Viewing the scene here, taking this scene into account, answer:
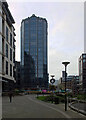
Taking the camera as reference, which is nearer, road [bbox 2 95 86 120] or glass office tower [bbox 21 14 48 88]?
road [bbox 2 95 86 120]

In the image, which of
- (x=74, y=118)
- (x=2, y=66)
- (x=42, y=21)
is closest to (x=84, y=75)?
(x=42, y=21)

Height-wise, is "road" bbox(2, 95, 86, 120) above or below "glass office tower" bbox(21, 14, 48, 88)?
below

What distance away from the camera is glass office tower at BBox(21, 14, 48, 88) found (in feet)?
387

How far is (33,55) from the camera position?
118 metres

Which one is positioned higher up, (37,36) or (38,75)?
(37,36)

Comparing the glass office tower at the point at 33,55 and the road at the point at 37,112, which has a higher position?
the glass office tower at the point at 33,55

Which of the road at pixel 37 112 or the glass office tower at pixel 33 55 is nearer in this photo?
the road at pixel 37 112

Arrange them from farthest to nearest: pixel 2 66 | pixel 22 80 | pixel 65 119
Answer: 1. pixel 22 80
2. pixel 2 66
3. pixel 65 119

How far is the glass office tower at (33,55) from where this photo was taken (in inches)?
4641

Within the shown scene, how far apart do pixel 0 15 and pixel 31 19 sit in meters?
82.4

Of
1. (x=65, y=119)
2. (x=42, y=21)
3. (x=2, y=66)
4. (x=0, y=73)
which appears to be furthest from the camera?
(x=42, y=21)

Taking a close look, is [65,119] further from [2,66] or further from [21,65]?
[21,65]

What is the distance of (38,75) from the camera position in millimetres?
118375

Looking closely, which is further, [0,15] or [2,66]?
[2,66]
